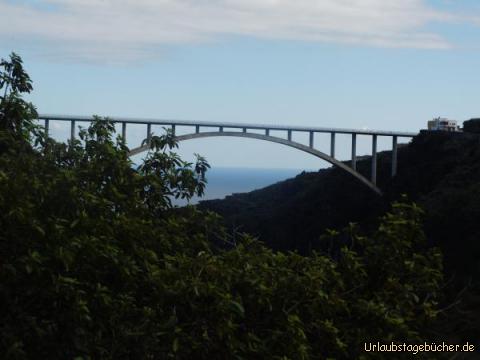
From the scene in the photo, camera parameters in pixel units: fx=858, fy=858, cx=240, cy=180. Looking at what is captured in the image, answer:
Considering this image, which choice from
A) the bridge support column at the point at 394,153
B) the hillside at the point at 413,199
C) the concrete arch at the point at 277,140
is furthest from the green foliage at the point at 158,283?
the bridge support column at the point at 394,153

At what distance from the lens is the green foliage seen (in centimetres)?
882

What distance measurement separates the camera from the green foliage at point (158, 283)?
8.82 metres

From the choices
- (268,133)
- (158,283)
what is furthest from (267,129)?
(158,283)

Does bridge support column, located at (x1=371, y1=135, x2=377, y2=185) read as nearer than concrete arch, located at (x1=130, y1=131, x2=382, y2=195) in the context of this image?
No

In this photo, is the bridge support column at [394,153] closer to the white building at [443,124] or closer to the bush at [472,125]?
the bush at [472,125]

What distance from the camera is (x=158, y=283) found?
928cm

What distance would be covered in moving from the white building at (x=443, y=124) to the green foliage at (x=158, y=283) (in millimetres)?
59948

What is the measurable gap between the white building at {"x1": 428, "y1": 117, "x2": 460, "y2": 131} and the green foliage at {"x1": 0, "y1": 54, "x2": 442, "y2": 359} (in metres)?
59.9

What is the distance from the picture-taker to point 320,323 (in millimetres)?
9672

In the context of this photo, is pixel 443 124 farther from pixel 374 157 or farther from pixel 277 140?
pixel 277 140

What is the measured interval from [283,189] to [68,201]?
84330 millimetres

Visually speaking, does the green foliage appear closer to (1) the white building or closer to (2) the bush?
(2) the bush

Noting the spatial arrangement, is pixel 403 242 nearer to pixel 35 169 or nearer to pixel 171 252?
pixel 171 252

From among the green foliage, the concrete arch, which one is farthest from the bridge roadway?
the green foliage
